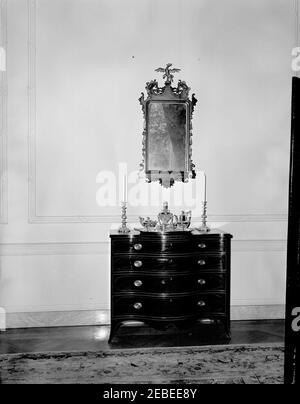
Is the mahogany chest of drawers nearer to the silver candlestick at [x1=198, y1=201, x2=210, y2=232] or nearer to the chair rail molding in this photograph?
the silver candlestick at [x1=198, y1=201, x2=210, y2=232]

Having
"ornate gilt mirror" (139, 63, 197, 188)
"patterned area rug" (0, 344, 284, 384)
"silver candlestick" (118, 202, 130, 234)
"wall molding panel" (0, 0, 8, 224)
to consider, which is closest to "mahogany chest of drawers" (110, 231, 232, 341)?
"silver candlestick" (118, 202, 130, 234)

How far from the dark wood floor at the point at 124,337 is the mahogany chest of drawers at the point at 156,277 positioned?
190 mm

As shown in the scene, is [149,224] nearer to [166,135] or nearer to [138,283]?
[138,283]

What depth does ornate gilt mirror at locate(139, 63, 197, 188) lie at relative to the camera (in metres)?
4.50

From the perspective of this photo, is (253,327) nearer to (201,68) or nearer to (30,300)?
(30,300)

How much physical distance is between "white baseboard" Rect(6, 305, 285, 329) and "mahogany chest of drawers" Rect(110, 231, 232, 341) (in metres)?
0.63

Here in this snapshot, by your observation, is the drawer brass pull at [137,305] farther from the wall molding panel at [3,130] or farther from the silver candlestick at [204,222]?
the wall molding panel at [3,130]

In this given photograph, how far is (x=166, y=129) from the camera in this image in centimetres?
452

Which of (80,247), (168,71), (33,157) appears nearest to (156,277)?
(80,247)

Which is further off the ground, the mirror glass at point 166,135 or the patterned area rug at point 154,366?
the mirror glass at point 166,135

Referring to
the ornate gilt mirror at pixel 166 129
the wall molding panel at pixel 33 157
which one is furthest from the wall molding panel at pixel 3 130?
the ornate gilt mirror at pixel 166 129

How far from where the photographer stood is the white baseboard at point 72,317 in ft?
14.6

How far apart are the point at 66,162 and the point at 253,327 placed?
2.68 metres

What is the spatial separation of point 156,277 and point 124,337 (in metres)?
0.74
